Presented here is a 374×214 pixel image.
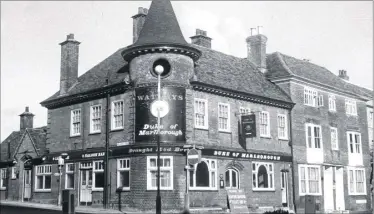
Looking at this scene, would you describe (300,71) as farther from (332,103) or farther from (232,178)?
(232,178)

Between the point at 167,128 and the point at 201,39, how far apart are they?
11757 millimetres

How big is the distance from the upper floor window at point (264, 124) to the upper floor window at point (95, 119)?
1111cm

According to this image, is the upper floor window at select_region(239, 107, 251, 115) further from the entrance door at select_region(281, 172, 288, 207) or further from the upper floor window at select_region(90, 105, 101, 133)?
the upper floor window at select_region(90, 105, 101, 133)

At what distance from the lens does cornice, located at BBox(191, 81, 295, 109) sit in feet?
93.6

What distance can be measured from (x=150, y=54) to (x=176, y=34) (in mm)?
2063

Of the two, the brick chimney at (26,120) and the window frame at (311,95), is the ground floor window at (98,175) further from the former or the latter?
the brick chimney at (26,120)

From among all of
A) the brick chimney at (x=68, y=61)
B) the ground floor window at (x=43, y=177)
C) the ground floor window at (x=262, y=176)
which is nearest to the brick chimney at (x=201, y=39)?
the brick chimney at (x=68, y=61)

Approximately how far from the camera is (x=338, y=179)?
3856cm

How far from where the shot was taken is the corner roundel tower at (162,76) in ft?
87.1

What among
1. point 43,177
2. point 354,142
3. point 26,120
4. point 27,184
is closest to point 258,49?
point 354,142

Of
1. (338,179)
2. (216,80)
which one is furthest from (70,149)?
(338,179)

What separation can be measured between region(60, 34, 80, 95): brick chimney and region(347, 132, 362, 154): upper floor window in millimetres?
23370

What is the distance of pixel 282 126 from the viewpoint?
3488 cm

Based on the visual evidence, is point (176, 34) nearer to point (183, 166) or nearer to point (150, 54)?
point (150, 54)
